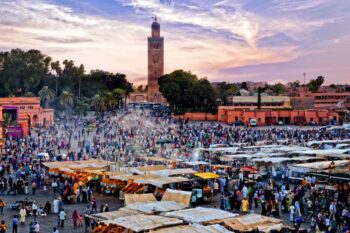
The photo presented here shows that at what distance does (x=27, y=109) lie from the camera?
5281 centimetres

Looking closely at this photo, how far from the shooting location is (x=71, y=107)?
7075 centimetres

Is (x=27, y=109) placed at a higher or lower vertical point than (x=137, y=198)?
higher

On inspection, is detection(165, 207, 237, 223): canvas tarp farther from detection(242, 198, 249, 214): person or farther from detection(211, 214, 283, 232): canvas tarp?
detection(242, 198, 249, 214): person

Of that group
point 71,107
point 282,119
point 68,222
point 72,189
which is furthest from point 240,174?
point 71,107

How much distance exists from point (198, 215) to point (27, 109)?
42.0 meters

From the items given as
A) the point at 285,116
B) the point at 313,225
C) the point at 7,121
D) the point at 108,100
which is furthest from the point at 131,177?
the point at 108,100

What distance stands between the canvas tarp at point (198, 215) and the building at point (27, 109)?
120 ft

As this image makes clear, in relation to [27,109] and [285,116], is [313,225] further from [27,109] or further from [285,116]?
[285,116]

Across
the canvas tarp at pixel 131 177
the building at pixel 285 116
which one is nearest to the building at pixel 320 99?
the building at pixel 285 116

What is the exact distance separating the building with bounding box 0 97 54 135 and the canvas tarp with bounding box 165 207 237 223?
36472 millimetres

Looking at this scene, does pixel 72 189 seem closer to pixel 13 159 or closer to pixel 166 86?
pixel 13 159

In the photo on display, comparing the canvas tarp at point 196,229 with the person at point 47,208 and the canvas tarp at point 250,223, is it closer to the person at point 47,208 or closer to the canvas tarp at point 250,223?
the canvas tarp at point 250,223

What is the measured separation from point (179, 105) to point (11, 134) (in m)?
38.3

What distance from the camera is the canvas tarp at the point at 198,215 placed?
44.5 ft
